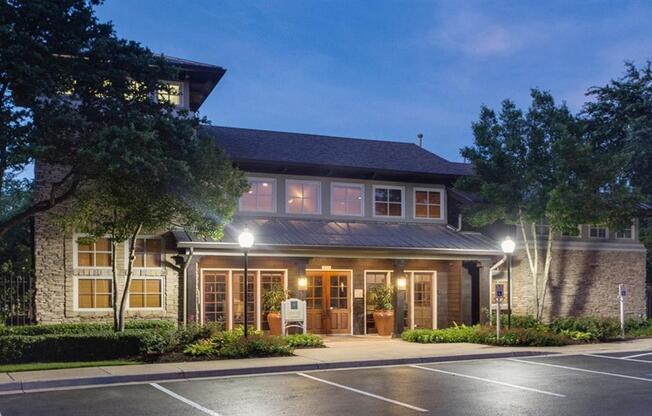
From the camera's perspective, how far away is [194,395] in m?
12.6

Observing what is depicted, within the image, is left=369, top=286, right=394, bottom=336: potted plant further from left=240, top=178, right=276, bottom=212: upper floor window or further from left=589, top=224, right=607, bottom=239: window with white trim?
left=589, top=224, right=607, bottom=239: window with white trim

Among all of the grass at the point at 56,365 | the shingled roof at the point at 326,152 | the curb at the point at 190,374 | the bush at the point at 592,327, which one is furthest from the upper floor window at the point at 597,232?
the grass at the point at 56,365

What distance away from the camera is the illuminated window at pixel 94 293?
21.2 m

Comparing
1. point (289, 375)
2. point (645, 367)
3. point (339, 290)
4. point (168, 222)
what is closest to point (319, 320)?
point (339, 290)

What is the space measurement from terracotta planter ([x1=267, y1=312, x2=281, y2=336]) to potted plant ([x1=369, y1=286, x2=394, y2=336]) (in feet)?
12.1

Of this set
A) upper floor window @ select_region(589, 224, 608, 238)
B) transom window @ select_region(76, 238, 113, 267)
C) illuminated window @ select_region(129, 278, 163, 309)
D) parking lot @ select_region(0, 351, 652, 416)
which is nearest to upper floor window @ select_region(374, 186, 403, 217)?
upper floor window @ select_region(589, 224, 608, 238)

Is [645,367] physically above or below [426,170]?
below

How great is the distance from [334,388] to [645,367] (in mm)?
7679

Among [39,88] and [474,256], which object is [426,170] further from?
[39,88]

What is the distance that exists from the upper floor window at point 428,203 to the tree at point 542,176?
1808 millimetres

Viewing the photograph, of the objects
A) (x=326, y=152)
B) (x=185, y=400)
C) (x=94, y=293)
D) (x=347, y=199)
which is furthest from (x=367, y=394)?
(x=326, y=152)

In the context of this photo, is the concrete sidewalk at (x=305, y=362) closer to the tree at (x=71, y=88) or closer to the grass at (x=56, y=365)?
the grass at (x=56, y=365)

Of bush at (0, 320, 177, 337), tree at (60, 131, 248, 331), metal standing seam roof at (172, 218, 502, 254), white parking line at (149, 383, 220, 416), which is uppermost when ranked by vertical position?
tree at (60, 131, 248, 331)

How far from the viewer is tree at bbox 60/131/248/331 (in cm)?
1683
